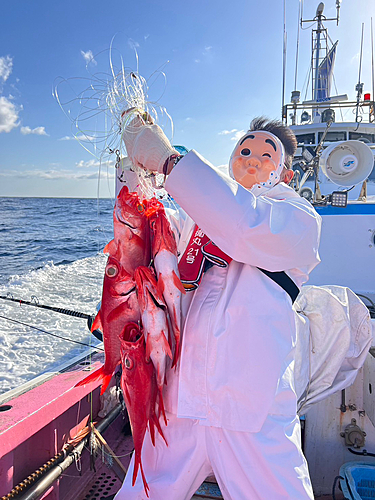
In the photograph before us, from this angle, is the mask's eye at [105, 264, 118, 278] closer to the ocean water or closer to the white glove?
the white glove

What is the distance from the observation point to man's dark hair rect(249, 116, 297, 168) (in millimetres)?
2039

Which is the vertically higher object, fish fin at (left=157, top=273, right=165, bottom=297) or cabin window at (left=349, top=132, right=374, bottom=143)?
cabin window at (left=349, top=132, right=374, bottom=143)

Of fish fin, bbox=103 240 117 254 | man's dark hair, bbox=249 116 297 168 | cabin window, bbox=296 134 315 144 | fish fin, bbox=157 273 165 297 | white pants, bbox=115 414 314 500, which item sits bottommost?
white pants, bbox=115 414 314 500

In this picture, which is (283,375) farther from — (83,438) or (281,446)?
(83,438)

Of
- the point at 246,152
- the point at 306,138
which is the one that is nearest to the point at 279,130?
the point at 246,152

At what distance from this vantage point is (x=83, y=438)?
8.16 ft

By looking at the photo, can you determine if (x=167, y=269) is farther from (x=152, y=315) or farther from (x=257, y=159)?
(x=257, y=159)

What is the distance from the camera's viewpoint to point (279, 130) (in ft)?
6.70

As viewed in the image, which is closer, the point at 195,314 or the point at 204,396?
the point at 204,396

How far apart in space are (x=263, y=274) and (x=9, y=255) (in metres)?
16.3

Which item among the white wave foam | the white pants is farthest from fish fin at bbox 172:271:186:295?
the white wave foam

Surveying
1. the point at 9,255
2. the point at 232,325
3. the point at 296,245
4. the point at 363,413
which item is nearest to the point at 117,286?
the point at 232,325

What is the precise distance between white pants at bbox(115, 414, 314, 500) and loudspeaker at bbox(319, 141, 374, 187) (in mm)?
4619

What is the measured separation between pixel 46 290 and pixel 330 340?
9.89m
